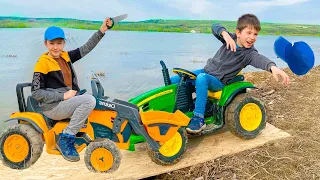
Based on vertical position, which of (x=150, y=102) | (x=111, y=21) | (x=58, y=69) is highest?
(x=111, y=21)

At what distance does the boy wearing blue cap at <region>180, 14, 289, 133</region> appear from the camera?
4.09 metres

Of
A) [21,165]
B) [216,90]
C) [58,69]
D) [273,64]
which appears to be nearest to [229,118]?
[216,90]

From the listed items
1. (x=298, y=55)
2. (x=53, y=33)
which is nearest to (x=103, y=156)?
(x=53, y=33)

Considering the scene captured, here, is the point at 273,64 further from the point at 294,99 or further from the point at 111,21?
the point at 294,99

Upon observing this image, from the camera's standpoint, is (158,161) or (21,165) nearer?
(21,165)

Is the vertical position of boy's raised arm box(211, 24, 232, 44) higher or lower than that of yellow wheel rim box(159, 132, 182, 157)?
higher

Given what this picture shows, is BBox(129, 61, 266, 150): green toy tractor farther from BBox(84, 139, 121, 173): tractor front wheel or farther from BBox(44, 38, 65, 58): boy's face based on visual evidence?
BBox(44, 38, 65, 58): boy's face

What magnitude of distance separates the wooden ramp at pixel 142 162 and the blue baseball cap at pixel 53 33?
4.89 feet

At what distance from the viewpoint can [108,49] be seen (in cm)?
1219

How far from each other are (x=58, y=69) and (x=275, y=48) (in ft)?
7.98

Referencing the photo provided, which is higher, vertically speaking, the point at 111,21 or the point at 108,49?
the point at 111,21

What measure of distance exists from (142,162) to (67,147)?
3.23ft

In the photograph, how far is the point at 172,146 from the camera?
3883 mm

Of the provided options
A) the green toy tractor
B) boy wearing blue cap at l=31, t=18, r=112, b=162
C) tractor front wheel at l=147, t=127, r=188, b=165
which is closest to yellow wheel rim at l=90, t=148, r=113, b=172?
boy wearing blue cap at l=31, t=18, r=112, b=162
